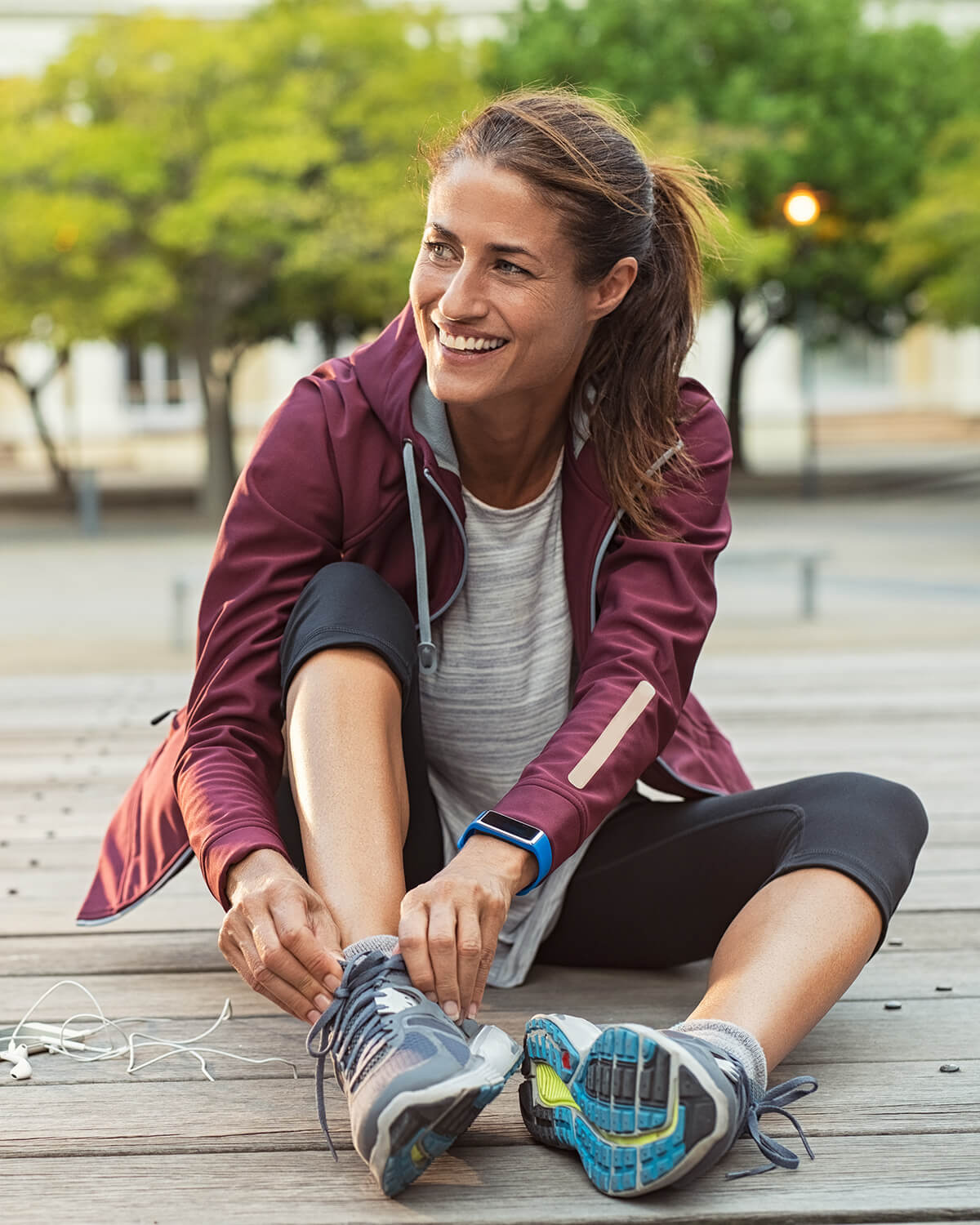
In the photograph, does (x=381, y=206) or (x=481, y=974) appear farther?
(x=381, y=206)

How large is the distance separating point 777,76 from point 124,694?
18728 millimetres

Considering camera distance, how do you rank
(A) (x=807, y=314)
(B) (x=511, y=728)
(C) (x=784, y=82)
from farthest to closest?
1. (C) (x=784, y=82)
2. (A) (x=807, y=314)
3. (B) (x=511, y=728)

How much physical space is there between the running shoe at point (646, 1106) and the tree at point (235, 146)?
49.8ft

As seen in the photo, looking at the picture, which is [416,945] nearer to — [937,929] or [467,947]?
[467,947]

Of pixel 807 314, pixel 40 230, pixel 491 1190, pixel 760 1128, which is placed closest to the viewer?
pixel 491 1190

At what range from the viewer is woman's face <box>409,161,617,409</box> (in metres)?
2.09

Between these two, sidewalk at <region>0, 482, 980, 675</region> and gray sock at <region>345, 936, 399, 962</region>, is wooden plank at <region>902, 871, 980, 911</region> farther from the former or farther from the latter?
sidewalk at <region>0, 482, 980, 675</region>

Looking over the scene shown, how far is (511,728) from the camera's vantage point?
2299 millimetres

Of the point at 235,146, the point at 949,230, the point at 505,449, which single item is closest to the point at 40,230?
the point at 235,146

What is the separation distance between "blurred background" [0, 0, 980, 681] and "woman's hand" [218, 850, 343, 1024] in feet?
22.6

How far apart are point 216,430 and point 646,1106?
698 inches

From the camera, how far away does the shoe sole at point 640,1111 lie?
162 cm

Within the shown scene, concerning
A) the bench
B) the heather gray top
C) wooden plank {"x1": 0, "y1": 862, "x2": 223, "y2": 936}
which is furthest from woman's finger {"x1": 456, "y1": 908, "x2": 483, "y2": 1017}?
the bench

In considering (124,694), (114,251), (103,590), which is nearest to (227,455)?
(114,251)
